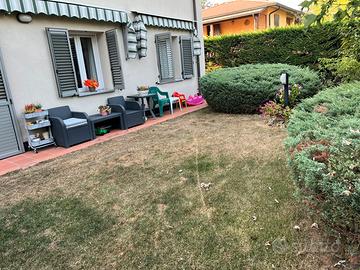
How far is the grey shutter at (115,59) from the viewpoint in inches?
299

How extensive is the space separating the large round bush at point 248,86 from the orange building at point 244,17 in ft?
38.9

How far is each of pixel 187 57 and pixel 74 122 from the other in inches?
231

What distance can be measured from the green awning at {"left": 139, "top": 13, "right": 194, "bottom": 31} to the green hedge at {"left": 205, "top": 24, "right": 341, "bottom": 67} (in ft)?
11.5

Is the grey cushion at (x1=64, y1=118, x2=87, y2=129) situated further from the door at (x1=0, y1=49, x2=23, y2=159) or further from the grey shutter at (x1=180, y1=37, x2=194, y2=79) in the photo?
the grey shutter at (x1=180, y1=37, x2=194, y2=79)

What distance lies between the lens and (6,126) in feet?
18.0

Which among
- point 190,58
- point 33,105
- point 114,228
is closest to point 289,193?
point 114,228

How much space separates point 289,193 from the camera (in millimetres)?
3275

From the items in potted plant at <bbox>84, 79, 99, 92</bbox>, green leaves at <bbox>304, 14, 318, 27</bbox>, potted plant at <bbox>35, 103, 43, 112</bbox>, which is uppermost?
green leaves at <bbox>304, 14, 318, 27</bbox>

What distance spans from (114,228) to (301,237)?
6.14ft

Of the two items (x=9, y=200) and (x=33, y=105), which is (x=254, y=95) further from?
(x=9, y=200)

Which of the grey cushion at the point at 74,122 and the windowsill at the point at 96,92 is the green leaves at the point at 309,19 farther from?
the windowsill at the point at 96,92

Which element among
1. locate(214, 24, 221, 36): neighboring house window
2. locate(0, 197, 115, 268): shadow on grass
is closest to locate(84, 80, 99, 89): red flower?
locate(0, 197, 115, 268): shadow on grass

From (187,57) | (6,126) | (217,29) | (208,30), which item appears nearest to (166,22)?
(187,57)

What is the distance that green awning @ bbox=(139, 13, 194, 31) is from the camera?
848 cm
